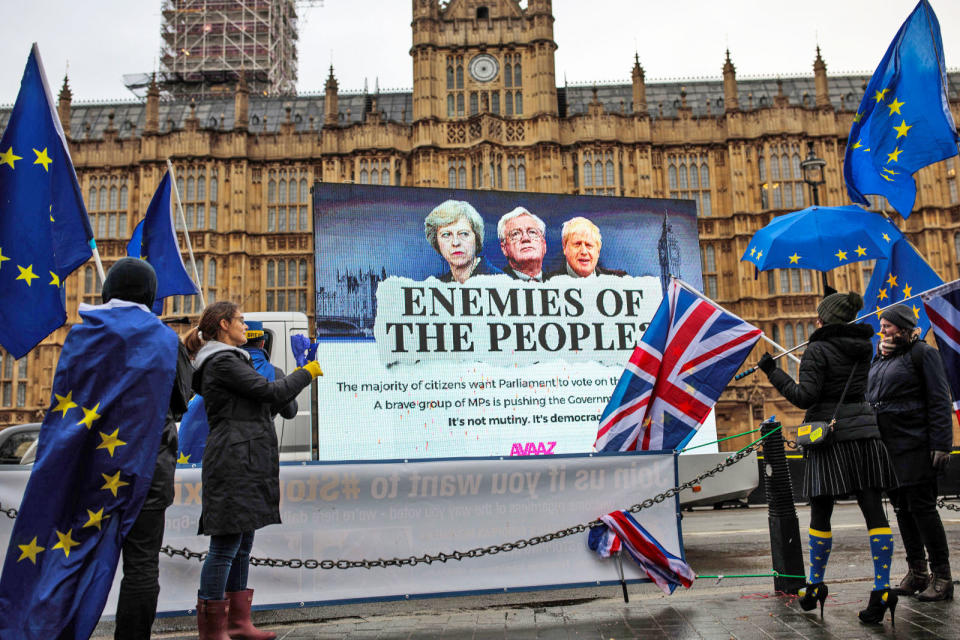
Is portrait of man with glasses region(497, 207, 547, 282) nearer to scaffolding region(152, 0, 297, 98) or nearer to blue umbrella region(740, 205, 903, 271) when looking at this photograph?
blue umbrella region(740, 205, 903, 271)

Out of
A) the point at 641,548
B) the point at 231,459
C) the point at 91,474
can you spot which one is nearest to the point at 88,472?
the point at 91,474

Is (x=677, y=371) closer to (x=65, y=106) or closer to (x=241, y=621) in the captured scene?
(x=241, y=621)

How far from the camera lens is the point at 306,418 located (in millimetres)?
8695

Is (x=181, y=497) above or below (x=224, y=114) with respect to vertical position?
below

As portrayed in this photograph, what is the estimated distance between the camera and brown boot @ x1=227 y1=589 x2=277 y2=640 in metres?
4.00

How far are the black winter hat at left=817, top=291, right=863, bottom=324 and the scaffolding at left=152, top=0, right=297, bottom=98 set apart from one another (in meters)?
38.8

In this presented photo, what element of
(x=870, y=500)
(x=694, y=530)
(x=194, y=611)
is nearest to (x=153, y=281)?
(x=194, y=611)

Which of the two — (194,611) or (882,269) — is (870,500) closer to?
(882,269)

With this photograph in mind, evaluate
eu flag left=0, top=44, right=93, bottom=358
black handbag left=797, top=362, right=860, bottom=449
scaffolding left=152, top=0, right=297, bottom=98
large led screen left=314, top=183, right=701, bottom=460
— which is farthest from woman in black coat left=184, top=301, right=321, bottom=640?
scaffolding left=152, top=0, right=297, bottom=98

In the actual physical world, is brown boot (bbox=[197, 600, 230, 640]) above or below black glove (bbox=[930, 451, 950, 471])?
below

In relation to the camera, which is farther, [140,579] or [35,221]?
[35,221]

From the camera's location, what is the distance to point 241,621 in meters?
4.04

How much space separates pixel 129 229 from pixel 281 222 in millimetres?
5624

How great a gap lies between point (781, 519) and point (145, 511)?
142 inches
